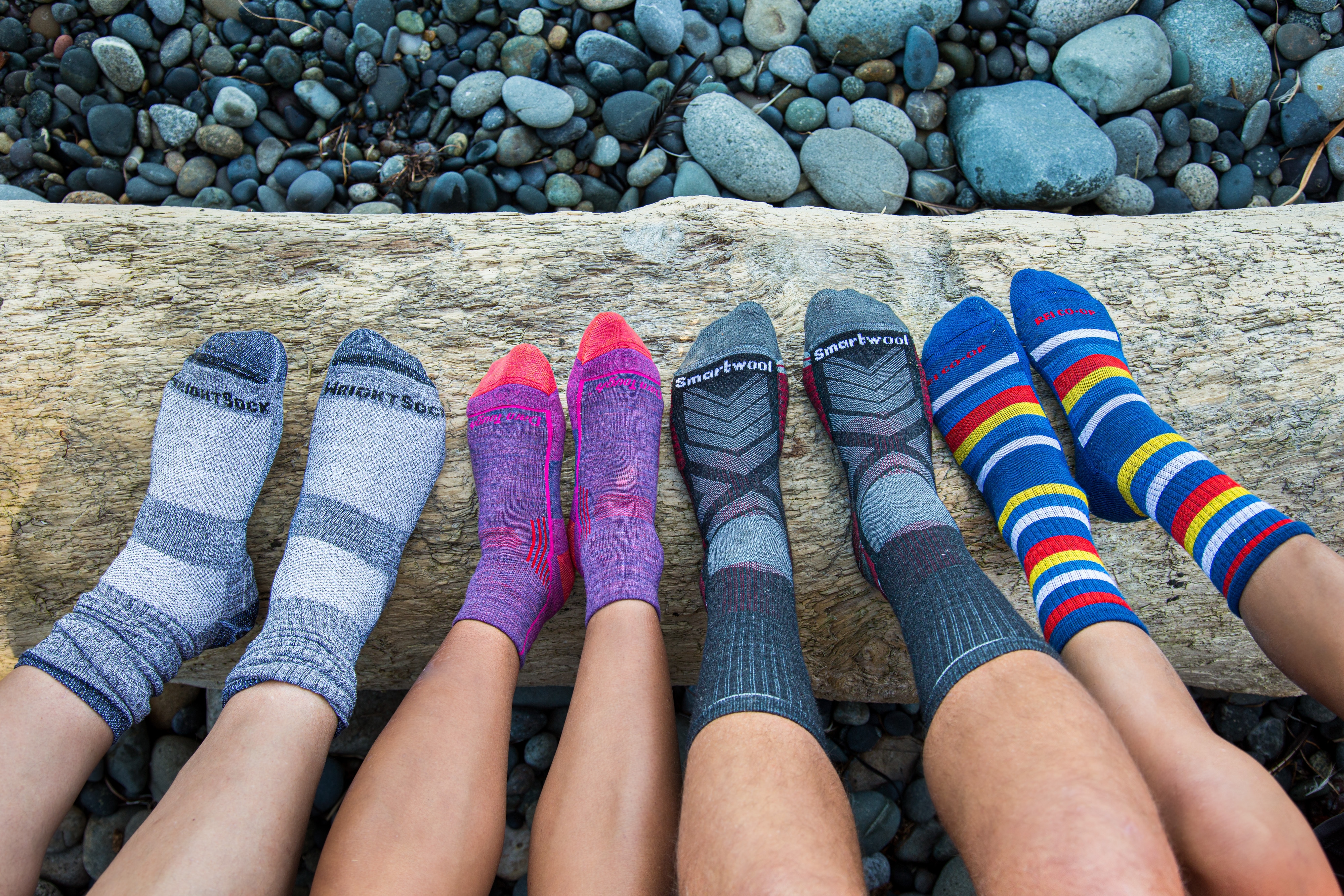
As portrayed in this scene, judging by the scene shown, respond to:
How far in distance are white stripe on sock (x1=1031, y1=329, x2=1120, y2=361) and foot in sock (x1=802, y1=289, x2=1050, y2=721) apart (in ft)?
0.98

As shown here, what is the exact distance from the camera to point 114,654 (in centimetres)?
126

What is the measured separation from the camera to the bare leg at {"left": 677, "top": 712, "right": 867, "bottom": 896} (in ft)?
2.96

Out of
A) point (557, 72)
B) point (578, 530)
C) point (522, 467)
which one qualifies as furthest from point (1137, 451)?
point (557, 72)

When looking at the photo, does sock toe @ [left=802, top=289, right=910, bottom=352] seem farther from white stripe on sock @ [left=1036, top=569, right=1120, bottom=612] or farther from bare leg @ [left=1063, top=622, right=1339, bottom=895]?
bare leg @ [left=1063, top=622, right=1339, bottom=895]

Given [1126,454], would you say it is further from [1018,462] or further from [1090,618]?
[1090,618]

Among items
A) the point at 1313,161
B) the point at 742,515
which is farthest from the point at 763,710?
the point at 1313,161

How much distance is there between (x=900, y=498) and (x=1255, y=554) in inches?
23.5

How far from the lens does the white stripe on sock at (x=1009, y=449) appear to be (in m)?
1.60

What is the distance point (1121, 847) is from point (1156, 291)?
1.41 meters

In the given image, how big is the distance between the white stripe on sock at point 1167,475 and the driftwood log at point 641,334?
17cm

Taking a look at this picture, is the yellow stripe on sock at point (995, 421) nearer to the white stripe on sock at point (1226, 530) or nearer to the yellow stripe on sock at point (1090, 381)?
the yellow stripe on sock at point (1090, 381)

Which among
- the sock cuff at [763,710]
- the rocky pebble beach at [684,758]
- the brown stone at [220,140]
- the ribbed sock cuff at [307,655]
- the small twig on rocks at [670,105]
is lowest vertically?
the rocky pebble beach at [684,758]

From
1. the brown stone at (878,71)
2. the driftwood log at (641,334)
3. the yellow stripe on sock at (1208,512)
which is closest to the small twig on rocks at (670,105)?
the brown stone at (878,71)

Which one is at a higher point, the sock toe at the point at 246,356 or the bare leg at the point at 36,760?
the sock toe at the point at 246,356
